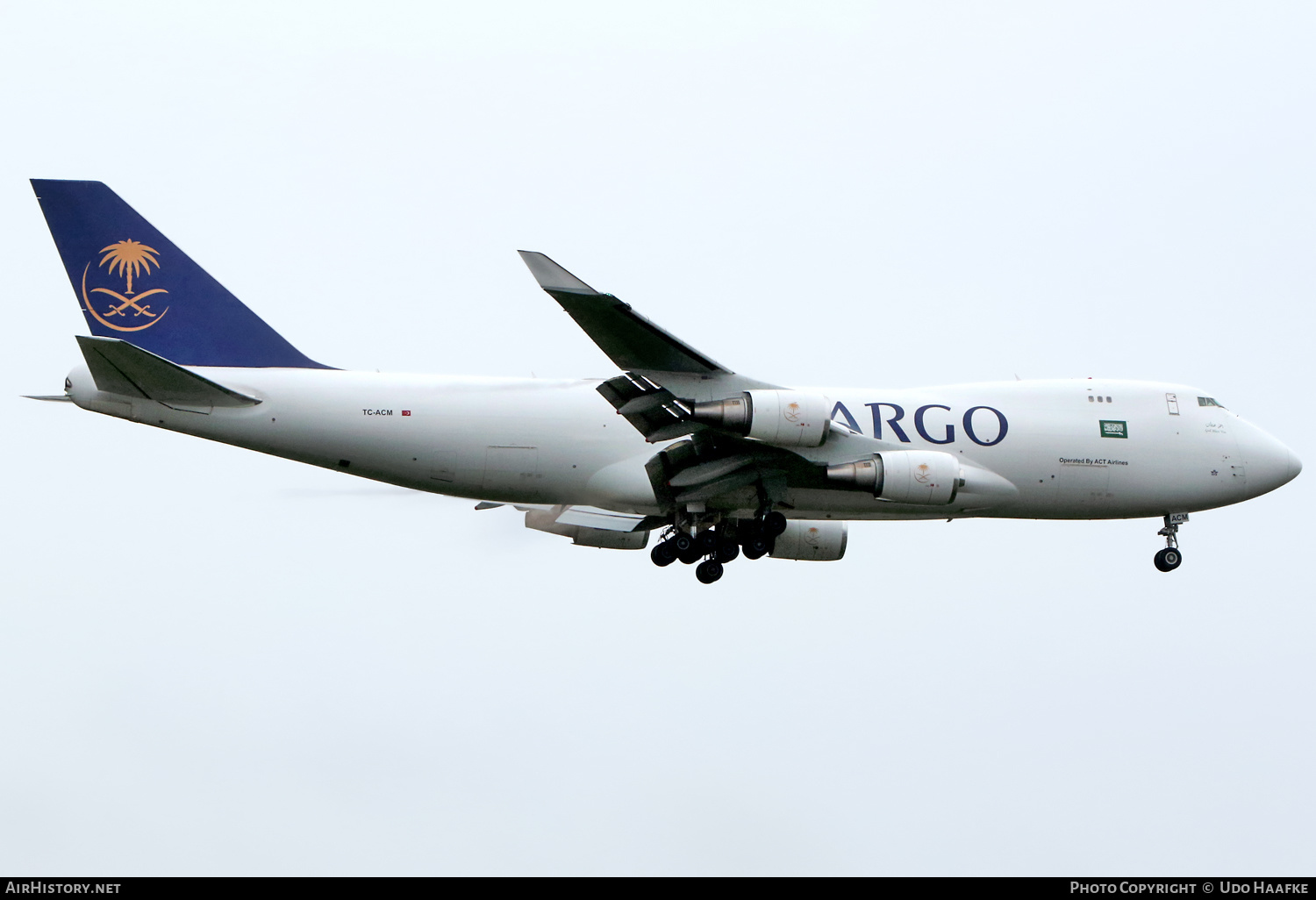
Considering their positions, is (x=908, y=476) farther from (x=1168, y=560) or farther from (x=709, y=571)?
(x=1168, y=560)

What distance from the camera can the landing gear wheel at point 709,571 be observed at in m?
23.0

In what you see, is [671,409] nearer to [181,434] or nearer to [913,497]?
[913,497]

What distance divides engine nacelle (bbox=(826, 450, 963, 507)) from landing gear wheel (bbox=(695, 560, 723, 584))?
290cm

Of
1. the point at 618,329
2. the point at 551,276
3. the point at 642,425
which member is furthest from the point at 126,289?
the point at 642,425

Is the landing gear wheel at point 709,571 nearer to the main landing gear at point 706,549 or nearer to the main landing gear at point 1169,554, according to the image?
the main landing gear at point 706,549

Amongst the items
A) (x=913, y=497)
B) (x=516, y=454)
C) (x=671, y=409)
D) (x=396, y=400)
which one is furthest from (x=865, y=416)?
(x=396, y=400)

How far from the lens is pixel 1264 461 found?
24531mm

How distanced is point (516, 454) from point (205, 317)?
18.5 feet

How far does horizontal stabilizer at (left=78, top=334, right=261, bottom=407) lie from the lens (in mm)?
19000

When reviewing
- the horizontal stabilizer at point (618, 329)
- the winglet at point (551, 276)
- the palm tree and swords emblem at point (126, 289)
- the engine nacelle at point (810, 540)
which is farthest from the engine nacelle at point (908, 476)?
the palm tree and swords emblem at point (126, 289)

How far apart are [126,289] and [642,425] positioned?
8.79 meters

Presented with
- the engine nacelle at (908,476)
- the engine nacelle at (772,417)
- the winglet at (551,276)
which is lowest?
the engine nacelle at (908,476)

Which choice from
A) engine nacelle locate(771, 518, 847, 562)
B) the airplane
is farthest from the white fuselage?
engine nacelle locate(771, 518, 847, 562)

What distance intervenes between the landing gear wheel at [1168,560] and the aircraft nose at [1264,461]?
1.74 metres
